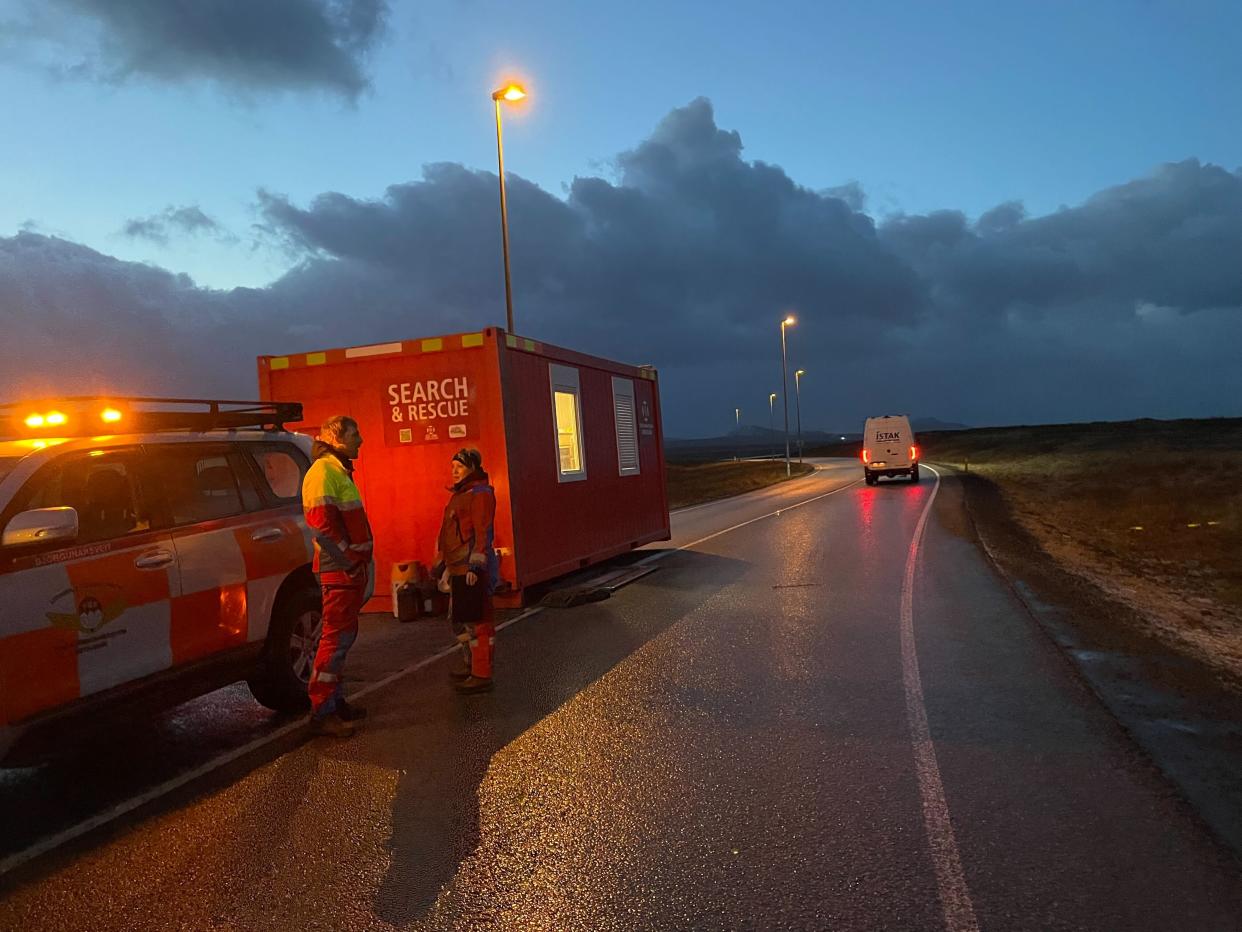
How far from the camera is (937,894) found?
3.44 meters

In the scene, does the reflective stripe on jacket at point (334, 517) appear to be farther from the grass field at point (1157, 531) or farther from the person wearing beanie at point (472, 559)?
the grass field at point (1157, 531)

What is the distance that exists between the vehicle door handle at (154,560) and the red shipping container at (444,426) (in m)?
4.60

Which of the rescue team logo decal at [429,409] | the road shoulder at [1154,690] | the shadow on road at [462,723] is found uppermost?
the rescue team logo decal at [429,409]

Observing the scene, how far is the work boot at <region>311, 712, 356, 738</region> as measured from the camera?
557 cm

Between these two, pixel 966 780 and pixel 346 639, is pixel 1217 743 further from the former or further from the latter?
pixel 346 639

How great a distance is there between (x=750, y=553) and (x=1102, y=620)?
20.5ft

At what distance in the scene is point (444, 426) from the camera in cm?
967

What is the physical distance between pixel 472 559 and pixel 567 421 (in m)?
5.29

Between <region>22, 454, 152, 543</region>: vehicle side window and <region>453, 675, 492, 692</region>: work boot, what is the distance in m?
2.49

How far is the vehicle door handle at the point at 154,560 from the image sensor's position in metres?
4.85

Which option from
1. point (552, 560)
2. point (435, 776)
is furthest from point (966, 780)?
point (552, 560)

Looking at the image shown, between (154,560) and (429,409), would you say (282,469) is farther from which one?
(429,409)

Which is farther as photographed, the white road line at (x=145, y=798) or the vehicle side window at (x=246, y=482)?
the vehicle side window at (x=246, y=482)

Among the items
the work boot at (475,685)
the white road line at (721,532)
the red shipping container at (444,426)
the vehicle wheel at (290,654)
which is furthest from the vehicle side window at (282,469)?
the white road line at (721,532)
